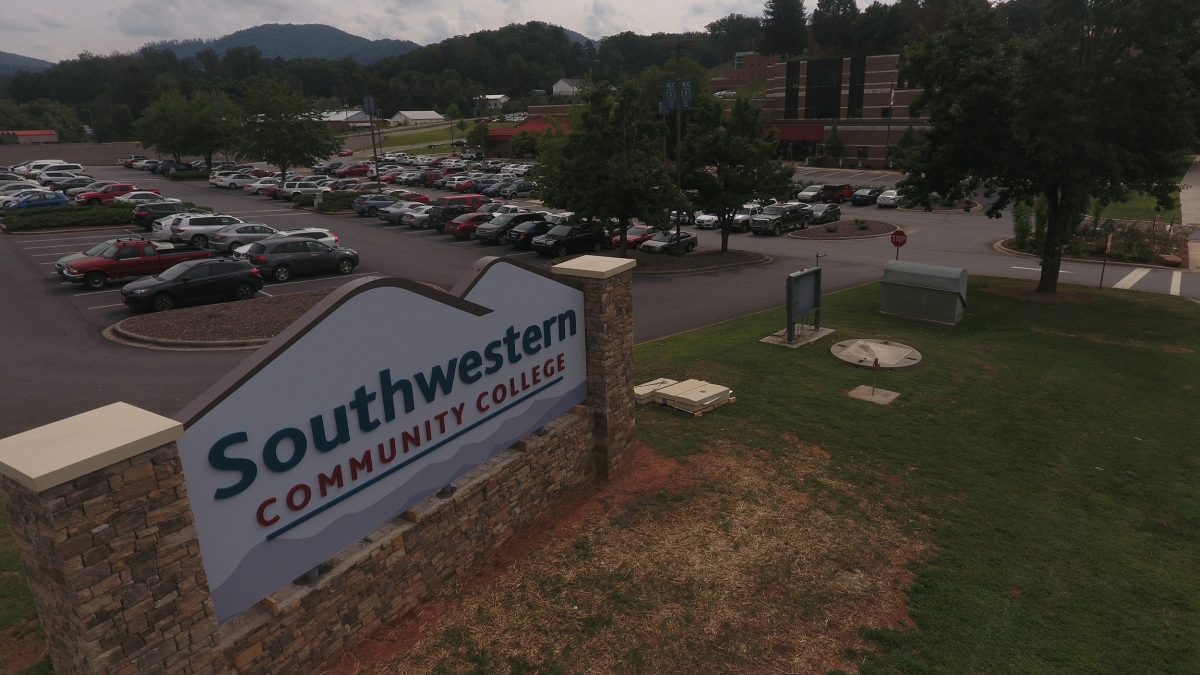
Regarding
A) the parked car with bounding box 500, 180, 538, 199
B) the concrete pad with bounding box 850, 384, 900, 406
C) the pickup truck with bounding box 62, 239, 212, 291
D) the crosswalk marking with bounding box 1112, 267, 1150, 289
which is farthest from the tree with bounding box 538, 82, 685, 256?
the parked car with bounding box 500, 180, 538, 199

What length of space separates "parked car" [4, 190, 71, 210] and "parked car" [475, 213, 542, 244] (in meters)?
24.5

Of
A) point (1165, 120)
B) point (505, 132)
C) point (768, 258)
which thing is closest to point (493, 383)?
point (1165, 120)

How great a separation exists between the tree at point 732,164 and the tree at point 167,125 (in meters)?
53.9

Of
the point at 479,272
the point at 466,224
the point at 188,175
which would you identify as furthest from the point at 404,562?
the point at 188,175

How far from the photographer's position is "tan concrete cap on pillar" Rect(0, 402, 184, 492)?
15.0 feet

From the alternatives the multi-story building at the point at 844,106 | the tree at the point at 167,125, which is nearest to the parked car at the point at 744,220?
the multi-story building at the point at 844,106

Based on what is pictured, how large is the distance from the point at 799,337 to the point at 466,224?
22.0 m

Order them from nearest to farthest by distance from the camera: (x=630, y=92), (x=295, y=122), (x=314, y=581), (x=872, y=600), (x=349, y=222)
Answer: (x=314, y=581) → (x=872, y=600) → (x=630, y=92) → (x=349, y=222) → (x=295, y=122)

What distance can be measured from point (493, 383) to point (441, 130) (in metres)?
133

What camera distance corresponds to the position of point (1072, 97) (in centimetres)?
1952

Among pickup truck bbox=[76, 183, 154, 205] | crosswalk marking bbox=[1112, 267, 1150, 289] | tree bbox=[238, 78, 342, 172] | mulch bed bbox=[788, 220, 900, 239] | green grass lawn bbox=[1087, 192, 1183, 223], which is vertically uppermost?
tree bbox=[238, 78, 342, 172]

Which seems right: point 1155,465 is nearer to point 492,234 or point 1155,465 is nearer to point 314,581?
point 314,581

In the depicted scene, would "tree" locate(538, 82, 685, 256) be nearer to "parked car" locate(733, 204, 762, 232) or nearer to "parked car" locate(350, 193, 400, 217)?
"parked car" locate(733, 204, 762, 232)

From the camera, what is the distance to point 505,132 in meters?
92.0
